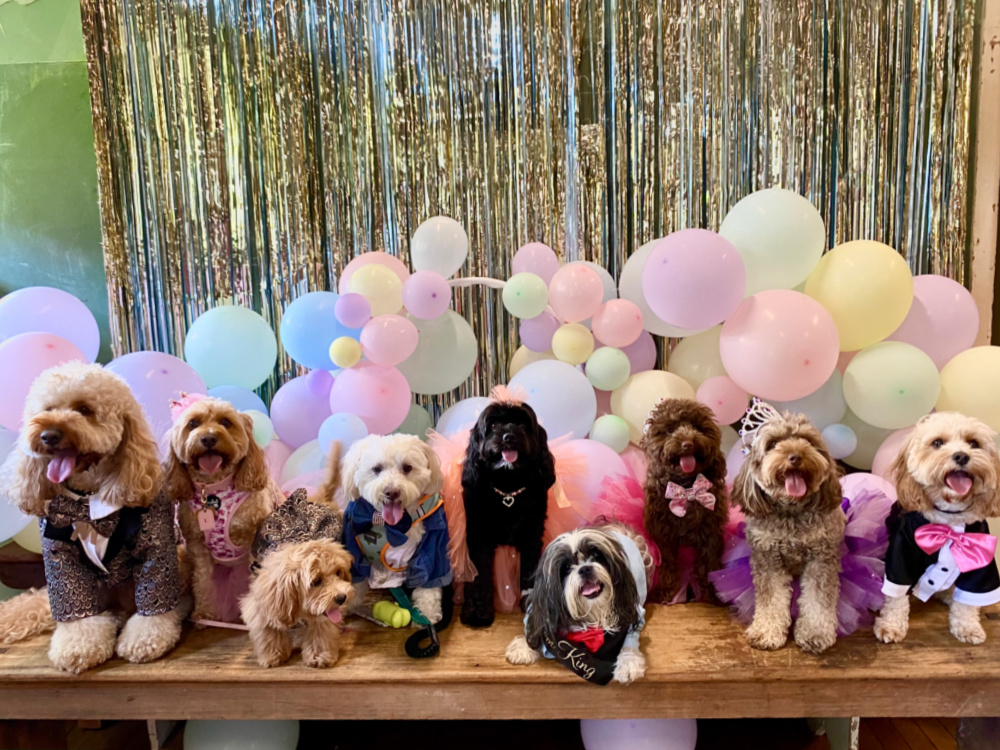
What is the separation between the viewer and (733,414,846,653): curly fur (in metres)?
1.31

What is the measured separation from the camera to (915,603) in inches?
64.1

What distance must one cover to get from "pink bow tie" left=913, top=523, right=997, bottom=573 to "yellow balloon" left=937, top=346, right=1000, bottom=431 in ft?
2.21

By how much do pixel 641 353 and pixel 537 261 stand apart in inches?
20.8

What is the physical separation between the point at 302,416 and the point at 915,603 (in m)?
2.04

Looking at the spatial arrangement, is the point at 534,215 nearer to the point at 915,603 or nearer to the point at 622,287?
the point at 622,287

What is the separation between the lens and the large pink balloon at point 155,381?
1875 mm

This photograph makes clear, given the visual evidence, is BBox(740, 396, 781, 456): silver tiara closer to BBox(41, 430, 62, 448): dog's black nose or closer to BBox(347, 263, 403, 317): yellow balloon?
BBox(347, 263, 403, 317): yellow balloon

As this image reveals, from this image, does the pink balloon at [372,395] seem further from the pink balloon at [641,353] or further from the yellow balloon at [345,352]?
the pink balloon at [641,353]

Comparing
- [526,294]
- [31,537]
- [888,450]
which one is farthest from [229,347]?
[888,450]

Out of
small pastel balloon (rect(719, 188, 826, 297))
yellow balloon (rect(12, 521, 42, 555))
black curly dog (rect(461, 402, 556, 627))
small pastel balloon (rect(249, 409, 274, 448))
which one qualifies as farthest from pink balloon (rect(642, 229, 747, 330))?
yellow balloon (rect(12, 521, 42, 555))

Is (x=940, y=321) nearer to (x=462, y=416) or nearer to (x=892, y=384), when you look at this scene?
(x=892, y=384)

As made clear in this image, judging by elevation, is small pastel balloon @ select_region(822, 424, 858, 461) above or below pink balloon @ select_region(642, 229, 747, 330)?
below

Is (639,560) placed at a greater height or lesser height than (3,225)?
lesser

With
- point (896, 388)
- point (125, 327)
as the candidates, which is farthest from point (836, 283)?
point (125, 327)
